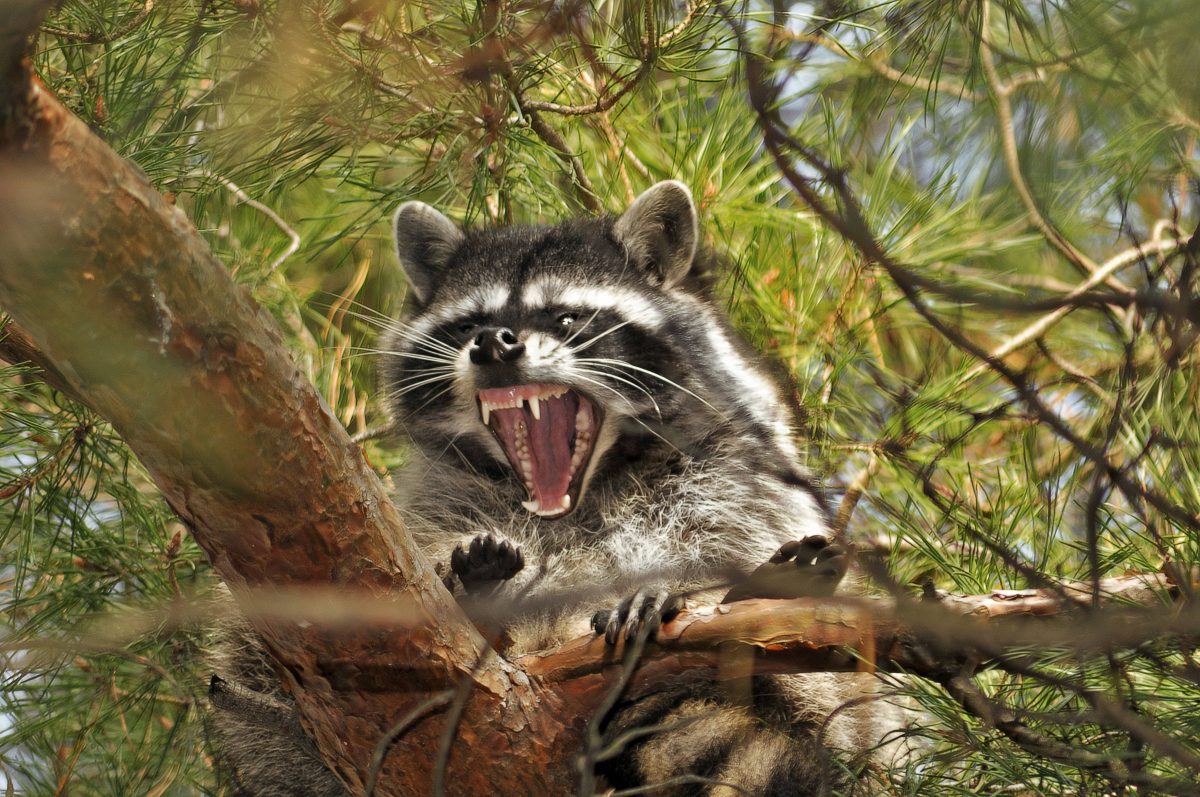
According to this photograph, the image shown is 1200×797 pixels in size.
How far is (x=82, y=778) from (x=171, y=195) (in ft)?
6.14

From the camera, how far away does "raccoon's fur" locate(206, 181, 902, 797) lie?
273cm

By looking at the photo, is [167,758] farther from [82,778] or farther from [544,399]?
[544,399]

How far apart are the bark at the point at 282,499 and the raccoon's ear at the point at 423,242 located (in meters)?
1.22

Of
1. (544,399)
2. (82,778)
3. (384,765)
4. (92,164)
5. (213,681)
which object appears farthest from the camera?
(82,778)

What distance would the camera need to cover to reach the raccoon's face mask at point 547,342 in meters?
3.11

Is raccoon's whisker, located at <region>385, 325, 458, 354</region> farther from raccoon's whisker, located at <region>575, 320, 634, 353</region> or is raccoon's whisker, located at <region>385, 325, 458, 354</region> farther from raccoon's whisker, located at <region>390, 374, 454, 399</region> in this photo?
raccoon's whisker, located at <region>575, 320, 634, 353</region>

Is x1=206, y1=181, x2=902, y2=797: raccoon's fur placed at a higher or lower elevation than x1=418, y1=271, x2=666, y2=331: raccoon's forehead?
lower

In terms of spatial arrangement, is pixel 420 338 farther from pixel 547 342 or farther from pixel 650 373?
pixel 650 373

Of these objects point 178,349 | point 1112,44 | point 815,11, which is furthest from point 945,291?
point 815,11

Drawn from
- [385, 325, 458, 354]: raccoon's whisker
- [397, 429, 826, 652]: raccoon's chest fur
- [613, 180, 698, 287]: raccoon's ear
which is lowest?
[397, 429, 826, 652]: raccoon's chest fur

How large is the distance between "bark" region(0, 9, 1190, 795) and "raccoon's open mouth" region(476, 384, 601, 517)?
74cm

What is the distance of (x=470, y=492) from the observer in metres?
3.29

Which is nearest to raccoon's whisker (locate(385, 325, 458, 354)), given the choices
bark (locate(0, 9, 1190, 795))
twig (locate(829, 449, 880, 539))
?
bark (locate(0, 9, 1190, 795))

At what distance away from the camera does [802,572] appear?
2.32 m
